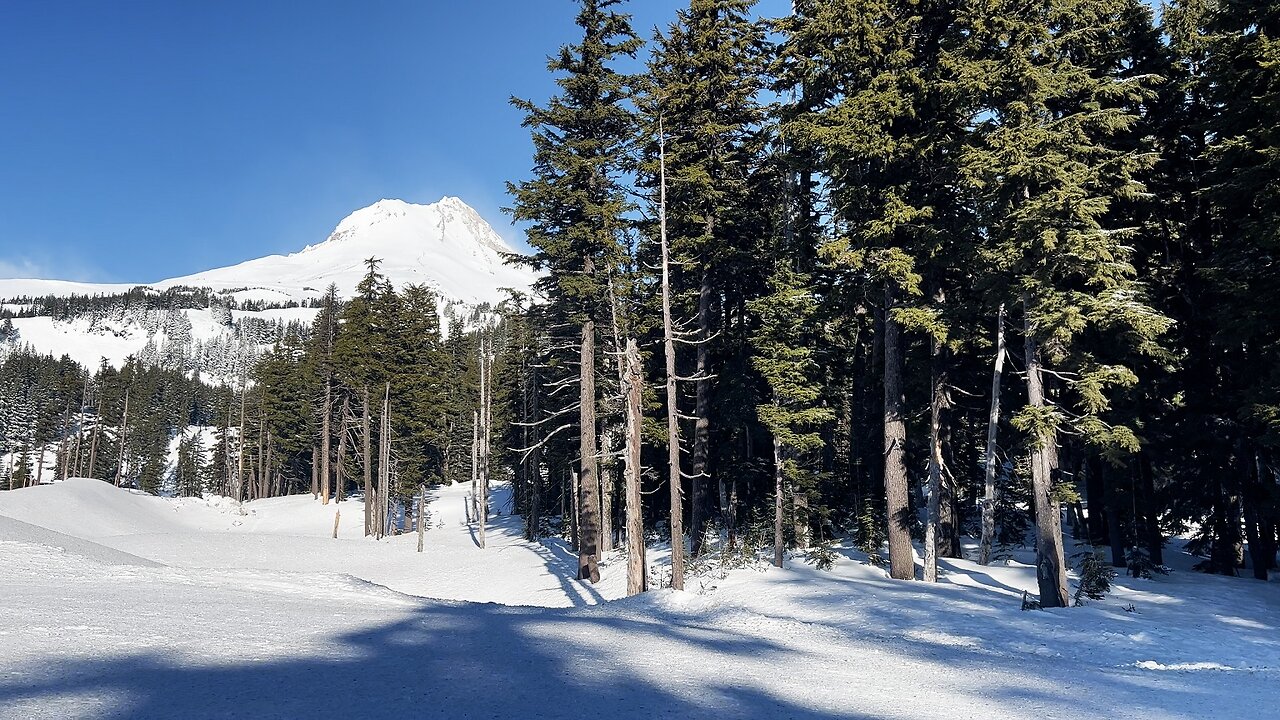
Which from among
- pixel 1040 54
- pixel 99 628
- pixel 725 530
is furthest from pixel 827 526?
pixel 99 628

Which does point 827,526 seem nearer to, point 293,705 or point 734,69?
point 734,69

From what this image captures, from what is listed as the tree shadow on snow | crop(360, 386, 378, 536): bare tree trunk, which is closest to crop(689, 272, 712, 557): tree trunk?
the tree shadow on snow

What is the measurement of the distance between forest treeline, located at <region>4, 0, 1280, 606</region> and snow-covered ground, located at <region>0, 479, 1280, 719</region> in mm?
2733

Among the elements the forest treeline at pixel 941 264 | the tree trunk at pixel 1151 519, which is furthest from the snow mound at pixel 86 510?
the tree trunk at pixel 1151 519

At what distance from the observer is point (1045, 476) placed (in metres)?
13.1

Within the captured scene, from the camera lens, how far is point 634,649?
7.21 m

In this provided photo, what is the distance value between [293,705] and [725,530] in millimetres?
22610

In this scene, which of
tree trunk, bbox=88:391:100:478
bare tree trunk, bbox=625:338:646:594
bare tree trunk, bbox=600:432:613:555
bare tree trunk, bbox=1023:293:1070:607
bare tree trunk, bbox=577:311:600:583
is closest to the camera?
bare tree trunk, bbox=1023:293:1070:607

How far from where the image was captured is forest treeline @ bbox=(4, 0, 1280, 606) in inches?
538

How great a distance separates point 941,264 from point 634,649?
494 inches

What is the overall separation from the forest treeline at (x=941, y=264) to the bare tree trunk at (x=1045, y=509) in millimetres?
63

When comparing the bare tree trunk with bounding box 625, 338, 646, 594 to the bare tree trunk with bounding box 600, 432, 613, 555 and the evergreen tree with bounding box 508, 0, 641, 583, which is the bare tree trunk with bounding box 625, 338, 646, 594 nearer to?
the evergreen tree with bounding box 508, 0, 641, 583

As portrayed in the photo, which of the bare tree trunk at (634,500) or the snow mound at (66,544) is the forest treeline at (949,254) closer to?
the bare tree trunk at (634,500)

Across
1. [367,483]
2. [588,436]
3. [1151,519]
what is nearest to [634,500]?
[588,436]
